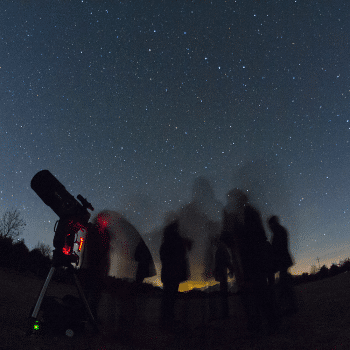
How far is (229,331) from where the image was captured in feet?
7.95

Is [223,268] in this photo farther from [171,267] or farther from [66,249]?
[66,249]

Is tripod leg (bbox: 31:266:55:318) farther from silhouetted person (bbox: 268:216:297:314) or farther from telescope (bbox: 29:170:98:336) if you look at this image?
silhouetted person (bbox: 268:216:297:314)

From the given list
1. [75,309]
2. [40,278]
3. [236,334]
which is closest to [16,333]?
[75,309]

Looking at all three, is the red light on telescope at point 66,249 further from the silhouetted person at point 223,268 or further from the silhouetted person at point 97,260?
the silhouetted person at point 223,268

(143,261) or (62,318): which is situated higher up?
(143,261)

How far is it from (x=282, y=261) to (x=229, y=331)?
115cm

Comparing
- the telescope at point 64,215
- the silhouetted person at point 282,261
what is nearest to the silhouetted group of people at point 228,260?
the silhouetted person at point 282,261

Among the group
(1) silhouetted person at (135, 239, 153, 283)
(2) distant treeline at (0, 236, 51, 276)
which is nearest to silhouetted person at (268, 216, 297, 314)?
(1) silhouetted person at (135, 239, 153, 283)

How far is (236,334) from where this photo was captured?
2307mm

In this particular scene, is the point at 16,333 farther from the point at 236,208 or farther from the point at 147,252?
the point at 236,208

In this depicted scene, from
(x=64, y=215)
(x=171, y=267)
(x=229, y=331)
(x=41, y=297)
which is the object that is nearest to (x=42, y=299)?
(x=41, y=297)

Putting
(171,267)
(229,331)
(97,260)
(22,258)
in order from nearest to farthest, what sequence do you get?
1. (229,331)
2. (171,267)
3. (97,260)
4. (22,258)

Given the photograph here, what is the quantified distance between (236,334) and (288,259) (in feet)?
3.99

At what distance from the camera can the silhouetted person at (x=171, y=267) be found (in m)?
3.00
